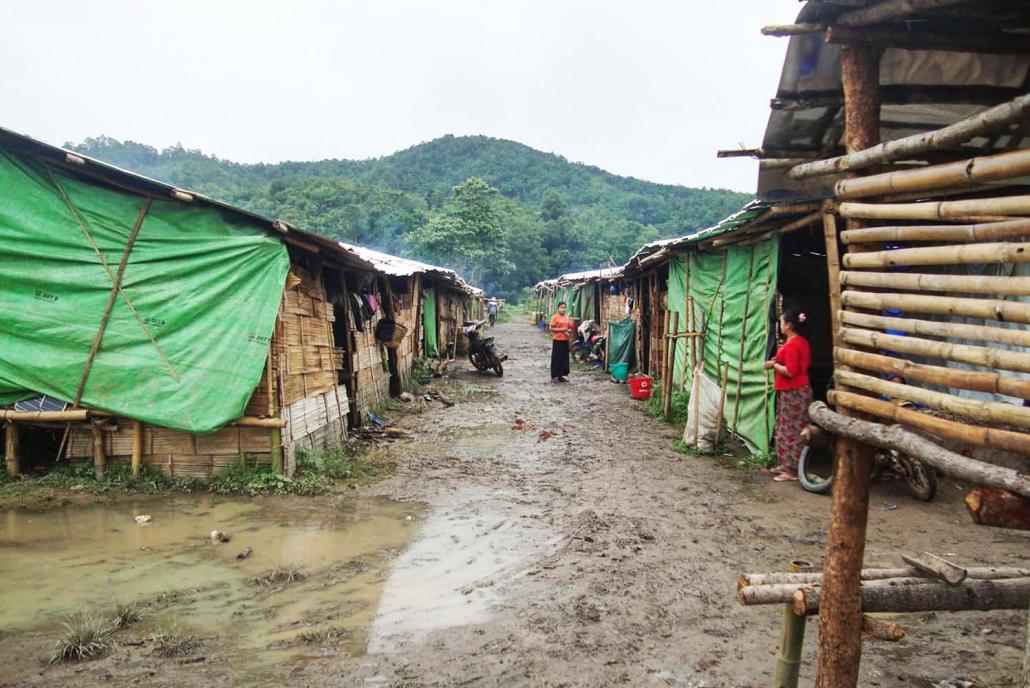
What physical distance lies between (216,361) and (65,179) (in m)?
2.56

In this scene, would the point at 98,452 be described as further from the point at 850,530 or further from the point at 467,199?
the point at 467,199

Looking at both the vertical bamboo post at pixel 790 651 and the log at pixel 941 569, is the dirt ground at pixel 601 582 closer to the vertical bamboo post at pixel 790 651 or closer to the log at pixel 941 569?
the vertical bamboo post at pixel 790 651

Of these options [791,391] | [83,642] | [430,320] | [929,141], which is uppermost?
[929,141]

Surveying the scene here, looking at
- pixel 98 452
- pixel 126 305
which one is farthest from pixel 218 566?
pixel 126 305

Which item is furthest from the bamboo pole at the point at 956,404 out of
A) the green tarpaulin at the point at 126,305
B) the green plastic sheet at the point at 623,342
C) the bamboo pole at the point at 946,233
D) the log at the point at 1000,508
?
the green plastic sheet at the point at 623,342

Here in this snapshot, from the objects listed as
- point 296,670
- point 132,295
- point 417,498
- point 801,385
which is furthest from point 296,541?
point 801,385

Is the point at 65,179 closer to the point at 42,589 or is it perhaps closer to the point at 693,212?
the point at 42,589

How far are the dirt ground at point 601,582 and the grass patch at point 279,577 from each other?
680mm

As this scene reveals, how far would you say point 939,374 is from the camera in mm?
2137

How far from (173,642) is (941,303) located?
14.2 feet

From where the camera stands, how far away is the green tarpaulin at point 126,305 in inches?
249

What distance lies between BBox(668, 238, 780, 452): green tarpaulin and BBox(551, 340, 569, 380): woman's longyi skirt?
5320 mm

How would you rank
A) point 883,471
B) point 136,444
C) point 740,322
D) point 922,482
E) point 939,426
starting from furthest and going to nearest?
point 740,322, point 883,471, point 136,444, point 922,482, point 939,426

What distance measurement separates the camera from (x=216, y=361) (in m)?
6.39
